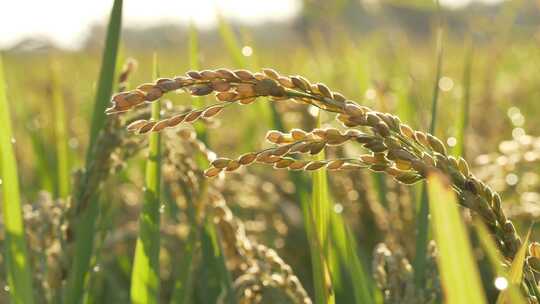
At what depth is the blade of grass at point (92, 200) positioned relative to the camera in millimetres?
1350

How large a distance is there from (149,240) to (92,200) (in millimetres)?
217

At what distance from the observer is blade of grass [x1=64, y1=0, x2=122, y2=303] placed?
1.35 m

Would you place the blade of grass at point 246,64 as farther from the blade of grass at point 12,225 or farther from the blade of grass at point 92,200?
the blade of grass at point 12,225

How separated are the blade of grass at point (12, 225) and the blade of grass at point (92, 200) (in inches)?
5.2

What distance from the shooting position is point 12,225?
1252 millimetres

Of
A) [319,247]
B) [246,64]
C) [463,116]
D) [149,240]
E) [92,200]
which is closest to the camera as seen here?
→ [319,247]

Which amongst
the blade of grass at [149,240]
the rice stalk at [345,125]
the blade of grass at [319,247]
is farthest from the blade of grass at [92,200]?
the rice stalk at [345,125]

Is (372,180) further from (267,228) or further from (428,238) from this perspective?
(428,238)

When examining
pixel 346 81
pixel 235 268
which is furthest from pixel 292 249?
pixel 346 81

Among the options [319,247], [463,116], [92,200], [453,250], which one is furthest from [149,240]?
[463,116]

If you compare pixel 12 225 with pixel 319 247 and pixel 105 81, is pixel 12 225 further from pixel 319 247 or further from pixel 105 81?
pixel 319 247

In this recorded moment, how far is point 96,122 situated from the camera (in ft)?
4.66

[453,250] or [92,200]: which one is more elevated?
[453,250]

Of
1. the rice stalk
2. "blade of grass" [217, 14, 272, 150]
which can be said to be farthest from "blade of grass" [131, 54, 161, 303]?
"blade of grass" [217, 14, 272, 150]
